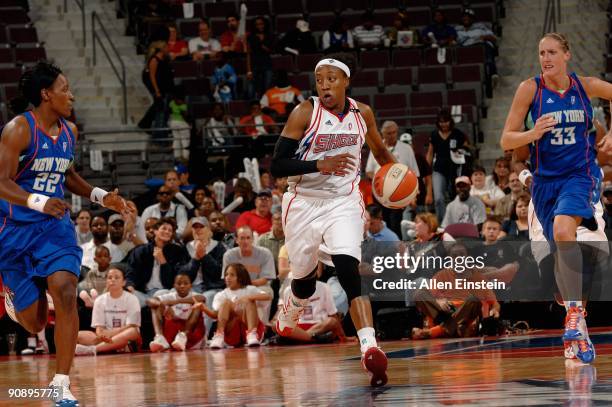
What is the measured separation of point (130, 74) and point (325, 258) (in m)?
13.2

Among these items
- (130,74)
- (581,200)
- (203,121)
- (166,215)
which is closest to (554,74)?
(581,200)

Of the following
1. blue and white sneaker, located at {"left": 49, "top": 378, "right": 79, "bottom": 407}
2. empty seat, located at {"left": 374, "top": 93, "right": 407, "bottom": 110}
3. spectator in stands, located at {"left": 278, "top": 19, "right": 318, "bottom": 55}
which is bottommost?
blue and white sneaker, located at {"left": 49, "top": 378, "right": 79, "bottom": 407}

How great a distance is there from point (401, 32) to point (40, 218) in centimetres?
1294

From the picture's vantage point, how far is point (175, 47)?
1908cm

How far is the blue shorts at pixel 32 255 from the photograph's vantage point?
626 cm

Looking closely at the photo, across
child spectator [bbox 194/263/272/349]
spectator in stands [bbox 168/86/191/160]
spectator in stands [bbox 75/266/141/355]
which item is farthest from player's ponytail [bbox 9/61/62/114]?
spectator in stands [bbox 168/86/191/160]

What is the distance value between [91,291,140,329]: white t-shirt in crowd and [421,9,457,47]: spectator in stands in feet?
27.2

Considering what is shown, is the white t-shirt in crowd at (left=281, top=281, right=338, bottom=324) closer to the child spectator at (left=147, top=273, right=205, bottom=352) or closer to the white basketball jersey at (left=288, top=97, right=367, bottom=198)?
the child spectator at (left=147, top=273, right=205, bottom=352)

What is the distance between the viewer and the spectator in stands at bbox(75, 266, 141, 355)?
12.0 m

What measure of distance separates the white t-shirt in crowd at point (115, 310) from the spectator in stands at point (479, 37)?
27.7 ft

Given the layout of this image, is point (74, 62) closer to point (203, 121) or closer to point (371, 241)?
point (203, 121)

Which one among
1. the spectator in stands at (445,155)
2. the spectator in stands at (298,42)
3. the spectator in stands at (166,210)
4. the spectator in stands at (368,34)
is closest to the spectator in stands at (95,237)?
the spectator in stands at (166,210)

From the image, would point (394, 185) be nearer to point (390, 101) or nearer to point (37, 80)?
point (37, 80)

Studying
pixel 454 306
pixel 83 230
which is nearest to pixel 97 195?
pixel 454 306
